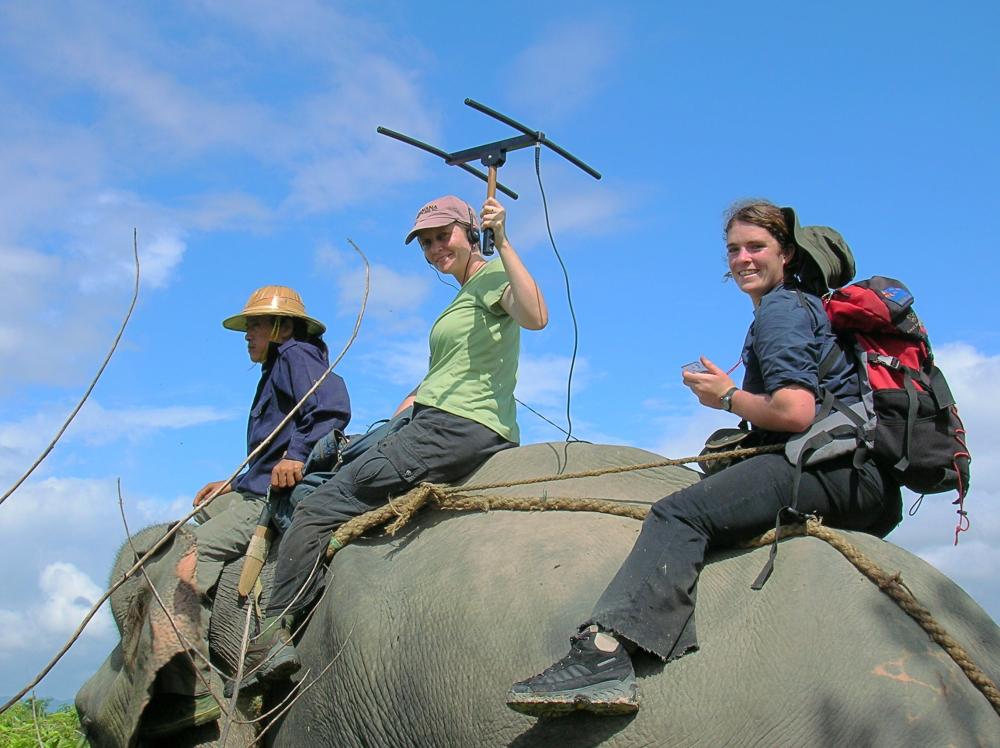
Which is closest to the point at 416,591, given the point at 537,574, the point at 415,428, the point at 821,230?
the point at 537,574

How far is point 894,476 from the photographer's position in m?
4.14

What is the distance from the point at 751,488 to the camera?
408 centimetres

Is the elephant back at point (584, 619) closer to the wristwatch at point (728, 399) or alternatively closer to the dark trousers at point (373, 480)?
the dark trousers at point (373, 480)

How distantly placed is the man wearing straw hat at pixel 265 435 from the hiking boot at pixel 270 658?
0.33m

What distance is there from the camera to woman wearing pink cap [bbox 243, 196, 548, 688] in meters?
5.18

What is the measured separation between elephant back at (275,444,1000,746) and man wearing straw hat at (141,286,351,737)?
68 cm

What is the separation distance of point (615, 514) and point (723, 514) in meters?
0.62

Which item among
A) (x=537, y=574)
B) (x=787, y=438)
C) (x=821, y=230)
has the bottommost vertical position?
(x=537, y=574)

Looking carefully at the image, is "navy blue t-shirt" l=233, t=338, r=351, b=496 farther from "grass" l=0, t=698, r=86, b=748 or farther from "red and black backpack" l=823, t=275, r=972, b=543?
"grass" l=0, t=698, r=86, b=748

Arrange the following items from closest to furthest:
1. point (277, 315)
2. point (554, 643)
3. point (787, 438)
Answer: point (554, 643) → point (787, 438) → point (277, 315)

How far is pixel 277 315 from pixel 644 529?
9.80 ft

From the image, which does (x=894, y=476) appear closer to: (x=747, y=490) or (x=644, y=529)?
(x=747, y=490)

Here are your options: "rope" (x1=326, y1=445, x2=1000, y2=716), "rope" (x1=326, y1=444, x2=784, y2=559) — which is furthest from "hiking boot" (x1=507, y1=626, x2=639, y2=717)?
"rope" (x1=326, y1=444, x2=784, y2=559)

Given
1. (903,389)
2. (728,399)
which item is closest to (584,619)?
(728,399)
